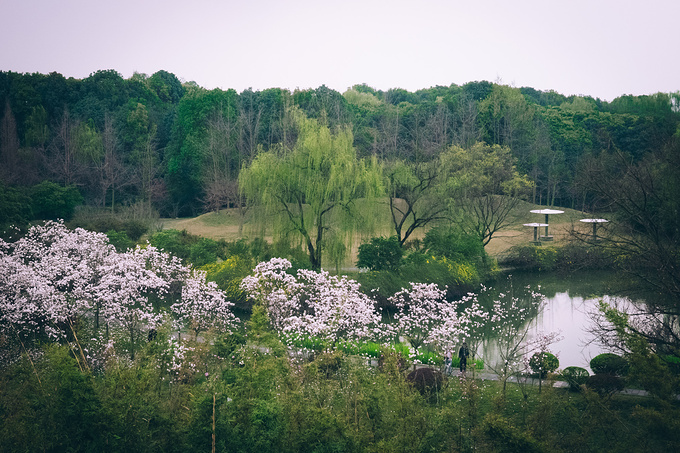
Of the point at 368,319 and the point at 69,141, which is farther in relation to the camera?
the point at 69,141

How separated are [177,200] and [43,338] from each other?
3323cm

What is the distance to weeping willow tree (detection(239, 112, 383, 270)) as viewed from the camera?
23.1 m

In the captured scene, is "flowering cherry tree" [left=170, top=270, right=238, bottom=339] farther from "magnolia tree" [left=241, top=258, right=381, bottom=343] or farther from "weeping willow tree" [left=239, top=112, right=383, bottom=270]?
"weeping willow tree" [left=239, top=112, right=383, bottom=270]

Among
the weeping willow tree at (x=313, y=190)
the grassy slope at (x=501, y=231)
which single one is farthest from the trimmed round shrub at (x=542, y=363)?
the grassy slope at (x=501, y=231)

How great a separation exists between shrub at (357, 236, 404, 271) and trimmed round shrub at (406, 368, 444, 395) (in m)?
11.1

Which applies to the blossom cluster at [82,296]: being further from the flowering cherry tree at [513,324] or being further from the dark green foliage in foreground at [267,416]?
the flowering cherry tree at [513,324]

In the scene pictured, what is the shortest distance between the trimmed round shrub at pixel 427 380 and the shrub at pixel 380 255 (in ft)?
36.4

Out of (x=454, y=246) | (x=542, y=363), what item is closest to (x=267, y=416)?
(x=542, y=363)

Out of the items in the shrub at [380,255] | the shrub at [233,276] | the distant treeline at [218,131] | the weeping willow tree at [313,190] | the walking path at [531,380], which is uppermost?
the distant treeline at [218,131]

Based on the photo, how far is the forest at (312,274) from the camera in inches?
338

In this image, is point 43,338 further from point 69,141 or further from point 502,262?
point 69,141

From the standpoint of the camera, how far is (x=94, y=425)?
8039mm

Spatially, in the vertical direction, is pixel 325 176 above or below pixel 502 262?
above

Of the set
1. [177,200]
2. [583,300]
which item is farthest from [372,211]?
[177,200]
